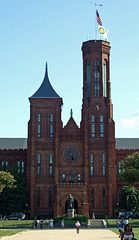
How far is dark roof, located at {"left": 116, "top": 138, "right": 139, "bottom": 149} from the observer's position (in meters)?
86.2

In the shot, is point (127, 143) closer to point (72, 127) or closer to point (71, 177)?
point (72, 127)

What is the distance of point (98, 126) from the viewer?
7369 centimetres

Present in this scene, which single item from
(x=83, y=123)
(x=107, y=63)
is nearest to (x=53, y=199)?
(x=83, y=123)

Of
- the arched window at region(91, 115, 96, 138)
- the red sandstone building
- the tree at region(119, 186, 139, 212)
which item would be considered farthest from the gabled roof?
the tree at region(119, 186, 139, 212)

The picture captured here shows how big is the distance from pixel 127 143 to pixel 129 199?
823 inches

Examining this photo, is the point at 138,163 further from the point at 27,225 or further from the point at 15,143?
the point at 15,143

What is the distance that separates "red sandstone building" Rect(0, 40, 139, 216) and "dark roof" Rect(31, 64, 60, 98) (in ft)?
0.58

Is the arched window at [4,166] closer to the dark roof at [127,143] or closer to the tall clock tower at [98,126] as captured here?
the tall clock tower at [98,126]

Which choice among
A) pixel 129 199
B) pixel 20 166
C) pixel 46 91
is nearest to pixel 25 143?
pixel 20 166

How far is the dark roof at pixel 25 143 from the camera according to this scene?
3374 inches

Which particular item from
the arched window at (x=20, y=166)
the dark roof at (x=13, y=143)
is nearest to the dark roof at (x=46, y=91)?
the arched window at (x=20, y=166)

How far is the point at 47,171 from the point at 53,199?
5331mm

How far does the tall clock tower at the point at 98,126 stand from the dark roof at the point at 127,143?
46.5 feet

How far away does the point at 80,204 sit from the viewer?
65938 mm
